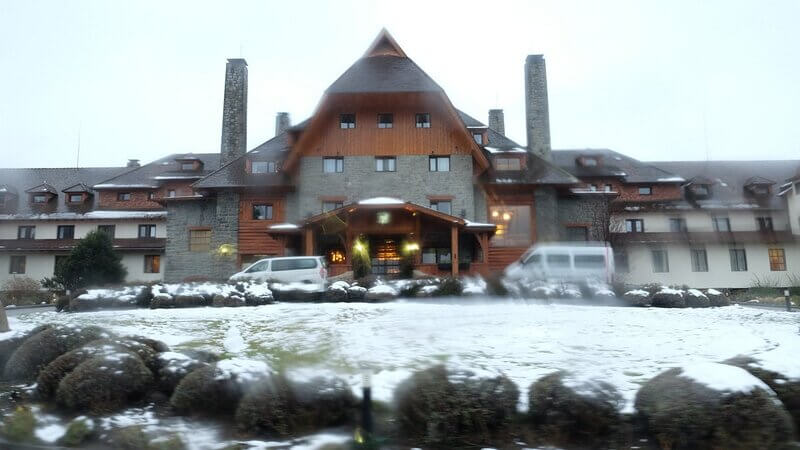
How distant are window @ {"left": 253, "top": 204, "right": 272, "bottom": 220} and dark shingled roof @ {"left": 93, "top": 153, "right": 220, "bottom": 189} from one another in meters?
6.59

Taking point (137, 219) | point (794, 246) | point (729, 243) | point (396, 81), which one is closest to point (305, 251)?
point (396, 81)

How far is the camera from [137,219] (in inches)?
1088

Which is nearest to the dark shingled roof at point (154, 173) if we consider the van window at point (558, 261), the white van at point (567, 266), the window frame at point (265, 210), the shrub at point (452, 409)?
the window frame at point (265, 210)

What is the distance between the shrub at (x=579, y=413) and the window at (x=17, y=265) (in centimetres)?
2582

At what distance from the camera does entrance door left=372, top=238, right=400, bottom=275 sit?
73.5 ft

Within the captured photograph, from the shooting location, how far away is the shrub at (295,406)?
415 centimetres

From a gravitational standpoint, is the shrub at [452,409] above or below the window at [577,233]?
below

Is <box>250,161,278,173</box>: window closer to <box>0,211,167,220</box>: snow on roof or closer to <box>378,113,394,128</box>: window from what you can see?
<box>378,113,394,128</box>: window

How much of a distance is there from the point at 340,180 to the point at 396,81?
17.7 ft

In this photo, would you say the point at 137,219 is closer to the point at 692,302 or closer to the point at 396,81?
the point at 396,81

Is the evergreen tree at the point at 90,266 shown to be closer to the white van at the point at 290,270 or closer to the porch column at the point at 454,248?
the white van at the point at 290,270

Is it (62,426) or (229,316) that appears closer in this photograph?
(62,426)

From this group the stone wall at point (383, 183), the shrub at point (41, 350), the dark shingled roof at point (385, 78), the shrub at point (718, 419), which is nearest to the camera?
the shrub at point (718, 419)

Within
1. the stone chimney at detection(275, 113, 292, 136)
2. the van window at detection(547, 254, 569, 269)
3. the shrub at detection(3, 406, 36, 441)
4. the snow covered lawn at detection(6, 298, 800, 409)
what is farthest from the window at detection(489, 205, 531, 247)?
the shrub at detection(3, 406, 36, 441)
